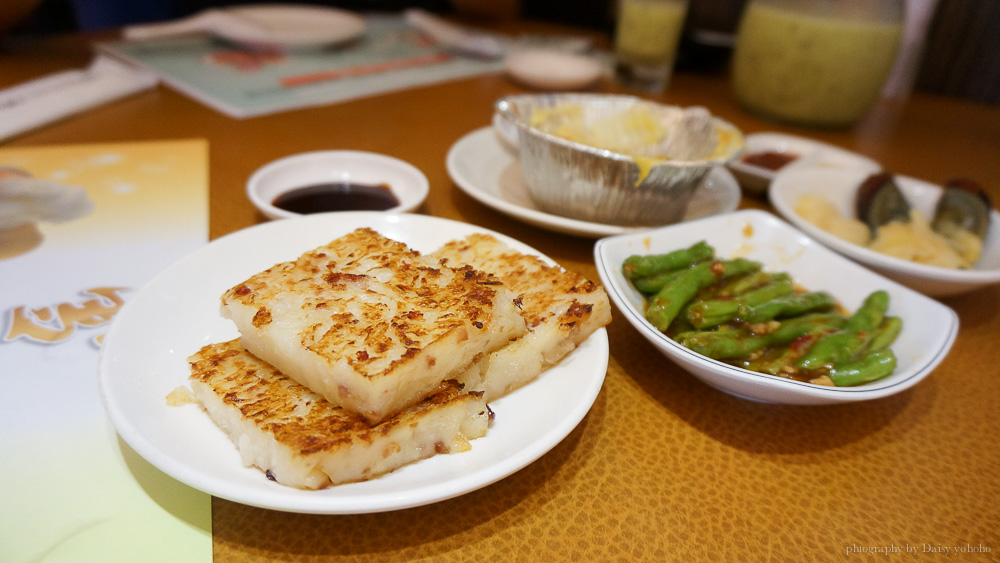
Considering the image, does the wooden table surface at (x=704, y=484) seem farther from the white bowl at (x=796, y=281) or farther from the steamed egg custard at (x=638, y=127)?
the steamed egg custard at (x=638, y=127)

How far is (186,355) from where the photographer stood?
1.24 m

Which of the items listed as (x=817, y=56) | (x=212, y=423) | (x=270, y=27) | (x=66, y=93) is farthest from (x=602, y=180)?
(x=270, y=27)

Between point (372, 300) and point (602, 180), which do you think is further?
point (602, 180)

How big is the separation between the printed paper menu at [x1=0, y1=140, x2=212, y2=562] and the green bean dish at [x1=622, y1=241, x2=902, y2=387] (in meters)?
1.17

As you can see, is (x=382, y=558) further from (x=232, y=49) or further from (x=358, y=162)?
(x=232, y=49)

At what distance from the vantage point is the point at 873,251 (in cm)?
193

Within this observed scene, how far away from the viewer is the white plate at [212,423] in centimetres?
90

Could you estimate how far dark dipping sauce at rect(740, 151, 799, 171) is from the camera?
2.69 m

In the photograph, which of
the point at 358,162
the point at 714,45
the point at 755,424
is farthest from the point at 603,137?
the point at 714,45

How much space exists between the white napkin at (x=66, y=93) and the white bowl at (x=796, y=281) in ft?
8.56

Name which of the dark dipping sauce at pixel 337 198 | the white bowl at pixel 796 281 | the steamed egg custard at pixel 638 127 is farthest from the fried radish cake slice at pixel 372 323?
the steamed egg custard at pixel 638 127

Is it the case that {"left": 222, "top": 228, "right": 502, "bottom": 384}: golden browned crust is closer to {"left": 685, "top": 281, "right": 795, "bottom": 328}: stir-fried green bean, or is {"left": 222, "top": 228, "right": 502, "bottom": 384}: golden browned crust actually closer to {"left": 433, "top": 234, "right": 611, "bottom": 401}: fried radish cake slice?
{"left": 433, "top": 234, "right": 611, "bottom": 401}: fried radish cake slice

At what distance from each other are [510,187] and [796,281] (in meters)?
1.11

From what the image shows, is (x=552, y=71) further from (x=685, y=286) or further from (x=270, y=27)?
(x=685, y=286)
